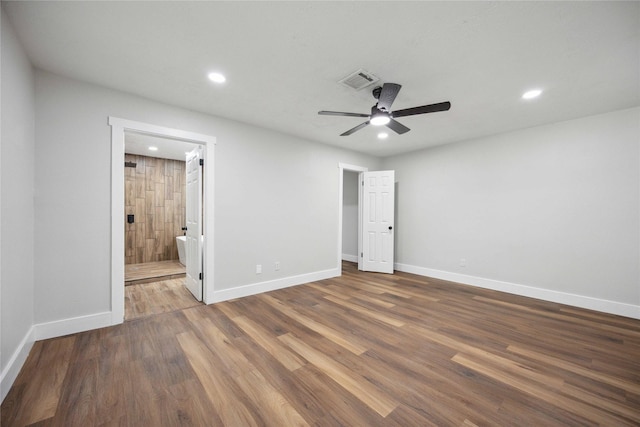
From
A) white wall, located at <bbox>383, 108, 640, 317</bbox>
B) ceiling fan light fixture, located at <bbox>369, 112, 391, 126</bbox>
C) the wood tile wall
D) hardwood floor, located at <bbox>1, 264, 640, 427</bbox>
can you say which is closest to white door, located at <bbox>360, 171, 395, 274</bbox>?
white wall, located at <bbox>383, 108, 640, 317</bbox>

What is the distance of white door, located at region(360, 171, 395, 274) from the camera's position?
16.8 ft

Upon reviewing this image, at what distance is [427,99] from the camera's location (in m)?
2.81

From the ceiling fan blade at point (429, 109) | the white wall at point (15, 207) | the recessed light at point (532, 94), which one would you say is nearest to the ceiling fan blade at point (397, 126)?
the ceiling fan blade at point (429, 109)

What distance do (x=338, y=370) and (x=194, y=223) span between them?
2.80 meters

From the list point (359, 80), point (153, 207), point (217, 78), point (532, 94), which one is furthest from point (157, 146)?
point (532, 94)

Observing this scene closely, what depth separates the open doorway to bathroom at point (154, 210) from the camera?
483 cm

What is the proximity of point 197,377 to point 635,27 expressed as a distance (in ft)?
13.1

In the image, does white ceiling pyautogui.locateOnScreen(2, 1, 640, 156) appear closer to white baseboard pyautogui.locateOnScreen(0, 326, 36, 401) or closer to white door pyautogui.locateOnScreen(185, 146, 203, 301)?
white door pyautogui.locateOnScreen(185, 146, 203, 301)

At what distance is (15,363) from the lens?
5.83 feet

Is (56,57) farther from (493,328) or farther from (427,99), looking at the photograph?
(493,328)

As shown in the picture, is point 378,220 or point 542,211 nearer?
point 542,211

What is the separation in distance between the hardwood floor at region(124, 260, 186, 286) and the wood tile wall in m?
0.33

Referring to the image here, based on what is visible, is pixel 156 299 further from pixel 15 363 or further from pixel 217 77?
pixel 217 77

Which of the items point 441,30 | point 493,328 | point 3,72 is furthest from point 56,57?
point 493,328
